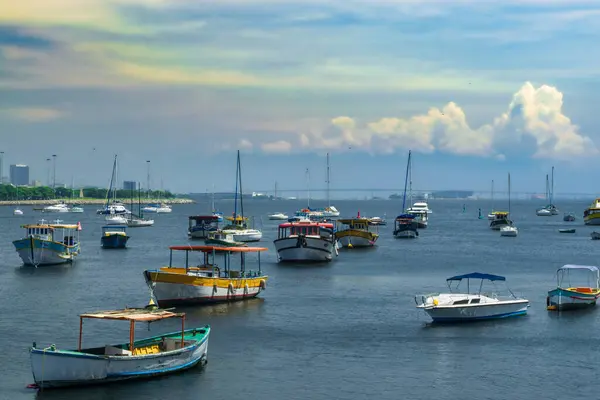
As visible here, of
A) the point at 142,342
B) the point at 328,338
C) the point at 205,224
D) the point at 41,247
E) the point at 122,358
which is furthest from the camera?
the point at 205,224

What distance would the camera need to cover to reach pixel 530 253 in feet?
429

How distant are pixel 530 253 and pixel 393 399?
91.6m

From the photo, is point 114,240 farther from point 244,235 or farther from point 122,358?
point 122,358

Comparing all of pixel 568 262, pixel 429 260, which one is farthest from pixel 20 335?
pixel 568 262

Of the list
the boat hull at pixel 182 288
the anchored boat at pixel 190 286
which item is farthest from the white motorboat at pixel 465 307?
the boat hull at pixel 182 288

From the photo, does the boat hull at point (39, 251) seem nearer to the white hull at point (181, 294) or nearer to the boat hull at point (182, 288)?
the boat hull at point (182, 288)

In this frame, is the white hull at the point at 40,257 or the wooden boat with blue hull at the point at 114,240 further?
the wooden boat with blue hull at the point at 114,240

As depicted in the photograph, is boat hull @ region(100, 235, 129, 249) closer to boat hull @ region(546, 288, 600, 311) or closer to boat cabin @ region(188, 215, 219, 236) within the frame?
boat cabin @ region(188, 215, 219, 236)

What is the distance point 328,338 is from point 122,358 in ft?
57.1

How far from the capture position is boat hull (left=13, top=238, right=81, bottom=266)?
10073 centimetres

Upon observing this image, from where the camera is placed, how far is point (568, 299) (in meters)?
69.0

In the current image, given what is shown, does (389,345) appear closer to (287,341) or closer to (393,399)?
(287,341)

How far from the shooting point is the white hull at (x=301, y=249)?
10744cm

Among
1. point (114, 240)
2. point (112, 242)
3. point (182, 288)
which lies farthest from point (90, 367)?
point (112, 242)
